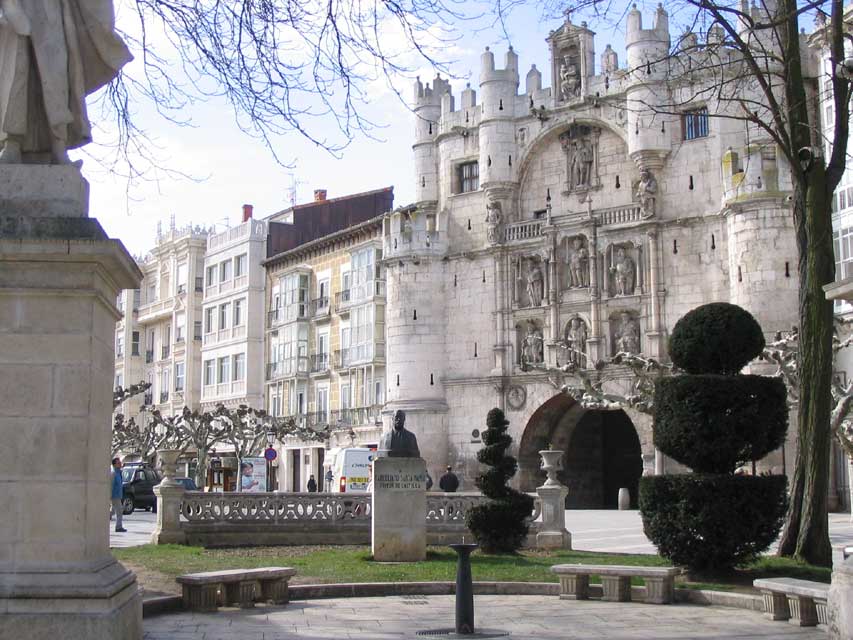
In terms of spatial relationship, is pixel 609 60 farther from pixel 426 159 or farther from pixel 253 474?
pixel 253 474

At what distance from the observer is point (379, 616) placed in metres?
10.5

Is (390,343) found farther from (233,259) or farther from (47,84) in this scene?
(47,84)

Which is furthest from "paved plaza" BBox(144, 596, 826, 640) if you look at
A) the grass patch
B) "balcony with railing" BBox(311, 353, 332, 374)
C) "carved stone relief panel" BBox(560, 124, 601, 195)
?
"balcony with railing" BBox(311, 353, 332, 374)

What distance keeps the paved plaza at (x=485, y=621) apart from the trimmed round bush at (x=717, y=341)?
3673 mm

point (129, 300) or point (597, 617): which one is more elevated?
point (129, 300)

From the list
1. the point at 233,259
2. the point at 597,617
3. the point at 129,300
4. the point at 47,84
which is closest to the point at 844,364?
the point at 597,617

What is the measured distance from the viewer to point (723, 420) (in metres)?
13.5

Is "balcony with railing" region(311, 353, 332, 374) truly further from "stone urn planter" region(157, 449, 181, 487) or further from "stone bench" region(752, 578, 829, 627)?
"stone bench" region(752, 578, 829, 627)

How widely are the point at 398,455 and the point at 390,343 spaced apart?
93.0ft

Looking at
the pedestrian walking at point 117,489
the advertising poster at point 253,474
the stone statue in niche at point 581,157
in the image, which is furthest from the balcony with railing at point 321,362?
the pedestrian walking at point 117,489

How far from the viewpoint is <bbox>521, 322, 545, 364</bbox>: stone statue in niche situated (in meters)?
42.2

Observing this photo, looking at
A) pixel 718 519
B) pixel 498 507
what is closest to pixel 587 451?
pixel 498 507

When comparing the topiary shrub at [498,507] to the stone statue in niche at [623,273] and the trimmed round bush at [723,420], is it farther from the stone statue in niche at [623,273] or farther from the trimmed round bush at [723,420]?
the stone statue in niche at [623,273]

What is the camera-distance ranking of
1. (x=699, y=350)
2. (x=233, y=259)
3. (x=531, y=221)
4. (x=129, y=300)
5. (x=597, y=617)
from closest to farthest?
(x=597, y=617) < (x=699, y=350) < (x=531, y=221) < (x=233, y=259) < (x=129, y=300)
